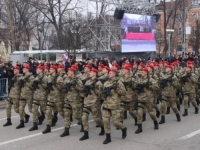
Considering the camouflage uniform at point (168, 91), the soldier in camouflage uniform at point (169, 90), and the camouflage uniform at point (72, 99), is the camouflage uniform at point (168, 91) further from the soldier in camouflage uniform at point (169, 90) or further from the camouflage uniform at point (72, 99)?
the camouflage uniform at point (72, 99)

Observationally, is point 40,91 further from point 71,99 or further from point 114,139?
point 114,139

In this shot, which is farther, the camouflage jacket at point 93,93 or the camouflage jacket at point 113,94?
the camouflage jacket at point 93,93

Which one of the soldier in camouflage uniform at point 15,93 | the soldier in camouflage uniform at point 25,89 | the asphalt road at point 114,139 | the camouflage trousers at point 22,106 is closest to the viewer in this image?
the asphalt road at point 114,139

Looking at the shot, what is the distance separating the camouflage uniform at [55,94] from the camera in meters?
8.60

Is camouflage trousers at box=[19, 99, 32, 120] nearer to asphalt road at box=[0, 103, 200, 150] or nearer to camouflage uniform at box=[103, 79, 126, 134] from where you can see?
asphalt road at box=[0, 103, 200, 150]

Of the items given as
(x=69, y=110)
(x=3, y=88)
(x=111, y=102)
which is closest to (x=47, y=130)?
(x=69, y=110)

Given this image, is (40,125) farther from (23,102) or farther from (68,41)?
(68,41)

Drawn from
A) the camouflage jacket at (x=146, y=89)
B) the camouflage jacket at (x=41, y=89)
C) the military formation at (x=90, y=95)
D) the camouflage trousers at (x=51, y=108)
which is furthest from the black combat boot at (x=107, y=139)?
the camouflage jacket at (x=41, y=89)

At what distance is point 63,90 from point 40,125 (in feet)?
5.26

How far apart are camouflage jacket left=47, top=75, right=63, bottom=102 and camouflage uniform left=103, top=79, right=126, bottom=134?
5.39 ft

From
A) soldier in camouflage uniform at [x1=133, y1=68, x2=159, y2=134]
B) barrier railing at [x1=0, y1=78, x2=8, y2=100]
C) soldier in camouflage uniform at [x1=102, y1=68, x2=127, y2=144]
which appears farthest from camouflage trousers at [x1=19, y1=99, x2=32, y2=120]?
barrier railing at [x1=0, y1=78, x2=8, y2=100]

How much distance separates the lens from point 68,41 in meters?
22.6

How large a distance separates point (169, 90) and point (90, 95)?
2.91 m

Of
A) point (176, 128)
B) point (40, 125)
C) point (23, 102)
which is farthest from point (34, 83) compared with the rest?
point (176, 128)
